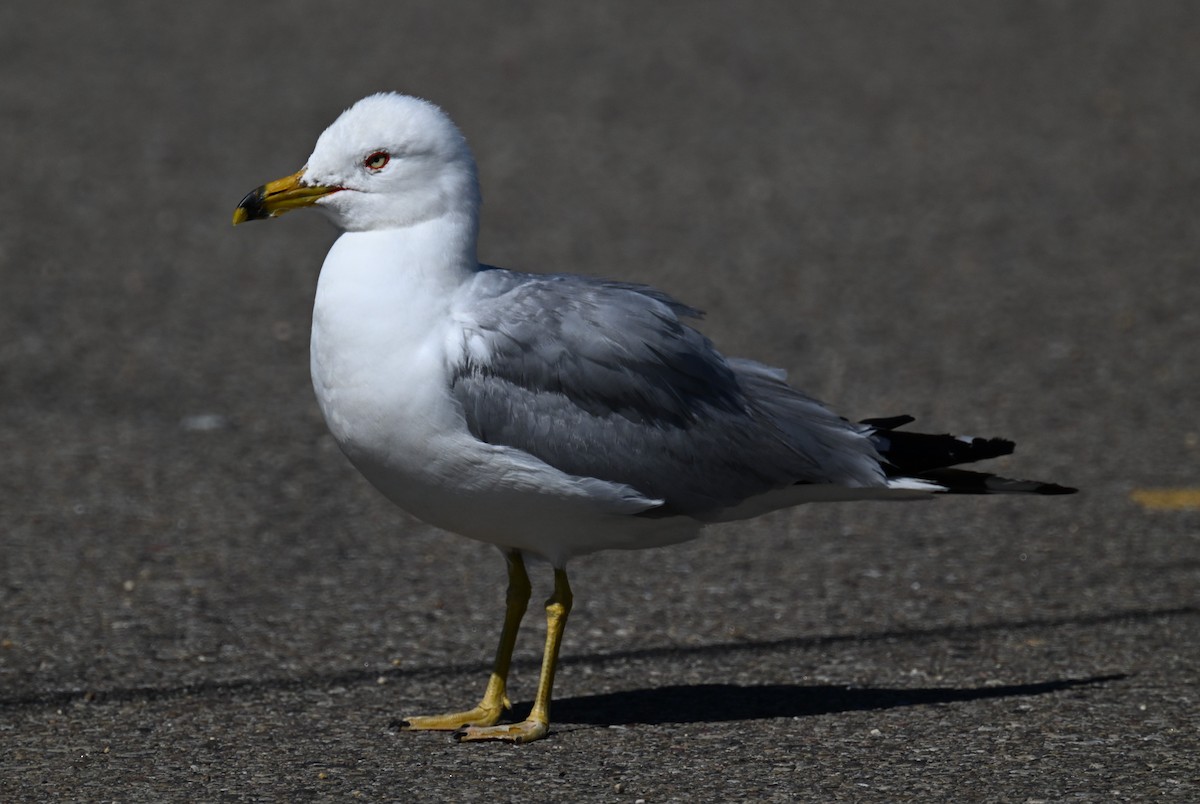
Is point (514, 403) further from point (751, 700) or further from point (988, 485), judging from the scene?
point (988, 485)

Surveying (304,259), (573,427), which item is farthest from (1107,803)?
(304,259)

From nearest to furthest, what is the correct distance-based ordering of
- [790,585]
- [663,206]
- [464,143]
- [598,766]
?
1. [598,766]
2. [464,143]
3. [790,585]
4. [663,206]

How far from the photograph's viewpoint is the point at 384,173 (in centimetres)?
461

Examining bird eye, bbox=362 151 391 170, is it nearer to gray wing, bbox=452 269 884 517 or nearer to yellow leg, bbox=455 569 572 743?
gray wing, bbox=452 269 884 517

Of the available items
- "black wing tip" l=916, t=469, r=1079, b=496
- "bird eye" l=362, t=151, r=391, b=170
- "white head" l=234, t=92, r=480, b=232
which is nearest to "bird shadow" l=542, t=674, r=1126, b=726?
"black wing tip" l=916, t=469, r=1079, b=496

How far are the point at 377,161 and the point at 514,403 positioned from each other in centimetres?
78

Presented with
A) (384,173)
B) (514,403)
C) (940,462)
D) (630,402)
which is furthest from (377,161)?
(940,462)

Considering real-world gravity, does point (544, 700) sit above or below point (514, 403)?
below

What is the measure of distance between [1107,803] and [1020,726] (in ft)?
1.89

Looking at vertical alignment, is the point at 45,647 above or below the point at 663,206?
below

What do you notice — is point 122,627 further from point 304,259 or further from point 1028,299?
point 1028,299

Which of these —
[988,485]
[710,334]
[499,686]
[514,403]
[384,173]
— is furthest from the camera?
[710,334]

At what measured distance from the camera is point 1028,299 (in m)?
9.39

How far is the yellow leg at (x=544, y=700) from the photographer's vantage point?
4574 mm
